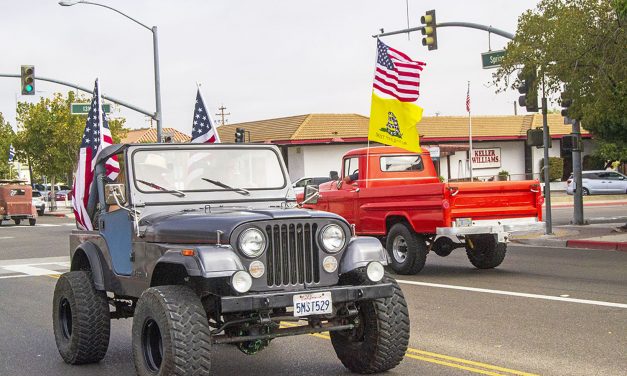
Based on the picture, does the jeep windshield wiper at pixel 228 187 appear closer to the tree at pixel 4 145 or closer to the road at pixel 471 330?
the road at pixel 471 330

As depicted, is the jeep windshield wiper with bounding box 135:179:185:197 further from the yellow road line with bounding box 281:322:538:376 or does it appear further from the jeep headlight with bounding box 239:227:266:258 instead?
the yellow road line with bounding box 281:322:538:376

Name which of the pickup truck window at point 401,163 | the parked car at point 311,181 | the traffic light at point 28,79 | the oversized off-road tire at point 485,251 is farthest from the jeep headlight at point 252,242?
the parked car at point 311,181

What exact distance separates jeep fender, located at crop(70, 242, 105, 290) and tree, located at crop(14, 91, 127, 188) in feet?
154

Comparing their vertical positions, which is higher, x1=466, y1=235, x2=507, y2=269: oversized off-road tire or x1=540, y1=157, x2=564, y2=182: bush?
x1=540, y1=157, x2=564, y2=182: bush

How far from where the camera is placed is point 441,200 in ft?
46.5

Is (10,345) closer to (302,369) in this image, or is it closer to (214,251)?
(302,369)

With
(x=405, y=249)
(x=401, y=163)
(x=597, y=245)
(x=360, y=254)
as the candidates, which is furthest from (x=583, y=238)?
(x=360, y=254)

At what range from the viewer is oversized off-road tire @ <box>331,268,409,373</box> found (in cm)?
691

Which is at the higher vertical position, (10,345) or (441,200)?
(441,200)

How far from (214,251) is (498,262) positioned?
9952mm

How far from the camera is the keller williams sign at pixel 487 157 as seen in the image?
56.6 m

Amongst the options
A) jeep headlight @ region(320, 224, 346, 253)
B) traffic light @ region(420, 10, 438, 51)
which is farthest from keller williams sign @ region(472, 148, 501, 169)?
jeep headlight @ region(320, 224, 346, 253)

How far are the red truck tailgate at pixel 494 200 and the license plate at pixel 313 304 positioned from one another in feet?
26.0

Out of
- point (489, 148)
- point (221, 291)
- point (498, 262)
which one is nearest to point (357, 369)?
point (221, 291)
